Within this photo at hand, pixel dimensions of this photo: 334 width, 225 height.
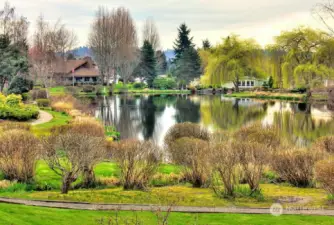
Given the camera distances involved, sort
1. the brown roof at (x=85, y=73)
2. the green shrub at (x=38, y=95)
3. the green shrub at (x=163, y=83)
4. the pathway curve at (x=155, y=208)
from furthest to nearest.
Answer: the brown roof at (x=85, y=73) < the green shrub at (x=163, y=83) < the green shrub at (x=38, y=95) < the pathway curve at (x=155, y=208)

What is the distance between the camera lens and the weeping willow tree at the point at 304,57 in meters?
57.2

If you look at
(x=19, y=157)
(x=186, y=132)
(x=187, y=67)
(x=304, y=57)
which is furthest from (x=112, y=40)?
(x=19, y=157)

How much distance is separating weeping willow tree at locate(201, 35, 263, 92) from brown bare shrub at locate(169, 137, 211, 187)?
204ft

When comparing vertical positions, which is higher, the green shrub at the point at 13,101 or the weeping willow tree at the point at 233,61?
the weeping willow tree at the point at 233,61

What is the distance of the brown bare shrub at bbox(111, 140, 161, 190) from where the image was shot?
12.9 m

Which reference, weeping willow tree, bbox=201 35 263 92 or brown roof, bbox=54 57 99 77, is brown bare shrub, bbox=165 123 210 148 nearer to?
weeping willow tree, bbox=201 35 263 92

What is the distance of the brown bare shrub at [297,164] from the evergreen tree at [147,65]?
251 feet

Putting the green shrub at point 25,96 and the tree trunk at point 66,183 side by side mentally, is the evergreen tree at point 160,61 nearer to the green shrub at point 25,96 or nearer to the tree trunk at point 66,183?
the green shrub at point 25,96

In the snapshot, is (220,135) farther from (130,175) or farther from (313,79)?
(313,79)

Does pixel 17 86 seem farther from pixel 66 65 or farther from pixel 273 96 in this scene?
pixel 66 65

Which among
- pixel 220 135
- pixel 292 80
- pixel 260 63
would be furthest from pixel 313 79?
pixel 220 135

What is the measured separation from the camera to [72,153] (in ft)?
39.8

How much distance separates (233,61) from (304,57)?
17556 mm

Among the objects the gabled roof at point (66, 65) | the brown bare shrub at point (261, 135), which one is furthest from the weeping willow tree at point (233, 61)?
the brown bare shrub at point (261, 135)
